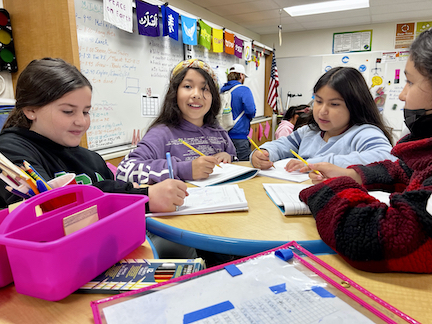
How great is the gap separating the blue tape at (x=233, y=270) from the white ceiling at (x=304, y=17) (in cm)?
429

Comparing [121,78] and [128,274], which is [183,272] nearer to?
[128,274]

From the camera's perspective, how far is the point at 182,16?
9.30ft

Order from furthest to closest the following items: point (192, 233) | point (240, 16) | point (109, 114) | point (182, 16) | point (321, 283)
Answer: point (240, 16) → point (182, 16) → point (109, 114) → point (192, 233) → point (321, 283)

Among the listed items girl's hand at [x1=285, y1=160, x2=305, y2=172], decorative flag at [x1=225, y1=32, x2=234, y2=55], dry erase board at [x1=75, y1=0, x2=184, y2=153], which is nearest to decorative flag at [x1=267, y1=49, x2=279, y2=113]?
decorative flag at [x1=225, y1=32, x2=234, y2=55]

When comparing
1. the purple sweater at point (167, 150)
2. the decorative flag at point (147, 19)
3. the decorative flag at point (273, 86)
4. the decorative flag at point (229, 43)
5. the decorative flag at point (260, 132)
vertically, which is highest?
the decorative flag at point (229, 43)

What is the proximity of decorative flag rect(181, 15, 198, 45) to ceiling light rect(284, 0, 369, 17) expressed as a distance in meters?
2.09

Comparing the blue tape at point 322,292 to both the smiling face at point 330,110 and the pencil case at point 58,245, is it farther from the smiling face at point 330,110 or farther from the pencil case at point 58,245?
the smiling face at point 330,110

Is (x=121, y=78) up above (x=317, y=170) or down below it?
above

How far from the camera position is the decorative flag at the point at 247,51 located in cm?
455

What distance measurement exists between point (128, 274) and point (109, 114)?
6.45 ft

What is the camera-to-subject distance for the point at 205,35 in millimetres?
3301

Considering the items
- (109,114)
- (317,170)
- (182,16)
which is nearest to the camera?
(317,170)

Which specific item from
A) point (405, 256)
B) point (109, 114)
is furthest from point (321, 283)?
point (109, 114)

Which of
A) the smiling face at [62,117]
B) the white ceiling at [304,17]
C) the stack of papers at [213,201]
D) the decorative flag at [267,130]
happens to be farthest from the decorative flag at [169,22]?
the decorative flag at [267,130]
